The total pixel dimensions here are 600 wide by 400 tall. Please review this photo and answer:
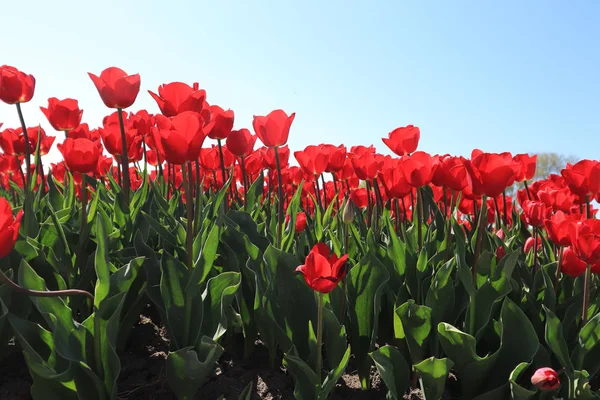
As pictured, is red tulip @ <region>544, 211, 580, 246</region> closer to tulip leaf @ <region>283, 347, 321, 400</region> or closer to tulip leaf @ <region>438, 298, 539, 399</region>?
tulip leaf @ <region>438, 298, 539, 399</region>

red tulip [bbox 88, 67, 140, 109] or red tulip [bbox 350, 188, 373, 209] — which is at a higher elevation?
red tulip [bbox 88, 67, 140, 109]

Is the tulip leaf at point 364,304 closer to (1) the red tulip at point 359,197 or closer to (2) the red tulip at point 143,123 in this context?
(1) the red tulip at point 359,197

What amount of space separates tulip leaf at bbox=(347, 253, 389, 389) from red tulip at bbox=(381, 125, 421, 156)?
1177mm

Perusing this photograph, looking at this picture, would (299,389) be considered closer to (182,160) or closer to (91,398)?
(91,398)

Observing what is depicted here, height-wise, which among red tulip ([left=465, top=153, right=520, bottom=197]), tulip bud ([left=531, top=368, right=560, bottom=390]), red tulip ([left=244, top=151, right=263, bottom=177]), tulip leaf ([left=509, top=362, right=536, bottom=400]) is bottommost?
tulip leaf ([left=509, top=362, right=536, bottom=400])

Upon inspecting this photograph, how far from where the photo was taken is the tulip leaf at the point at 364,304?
213 cm

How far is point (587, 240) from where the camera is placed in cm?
198

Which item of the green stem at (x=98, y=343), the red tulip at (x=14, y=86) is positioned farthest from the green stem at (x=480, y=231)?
the red tulip at (x=14, y=86)

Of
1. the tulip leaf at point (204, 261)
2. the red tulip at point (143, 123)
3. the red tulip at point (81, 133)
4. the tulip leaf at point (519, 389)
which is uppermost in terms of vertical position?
the red tulip at point (143, 123)

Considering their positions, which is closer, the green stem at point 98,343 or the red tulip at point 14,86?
the green stem at point 98,343

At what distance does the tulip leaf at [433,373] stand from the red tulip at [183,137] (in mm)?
1036

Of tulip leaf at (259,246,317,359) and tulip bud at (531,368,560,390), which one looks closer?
tulip bud at (531,368,560,390)

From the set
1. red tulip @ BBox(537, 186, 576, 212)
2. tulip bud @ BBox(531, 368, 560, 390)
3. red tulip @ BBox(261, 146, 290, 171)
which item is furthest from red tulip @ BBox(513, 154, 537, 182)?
tulip bud @ BBox(531, 368, 560, 390)

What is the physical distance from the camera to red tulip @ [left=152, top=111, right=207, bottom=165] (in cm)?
190
